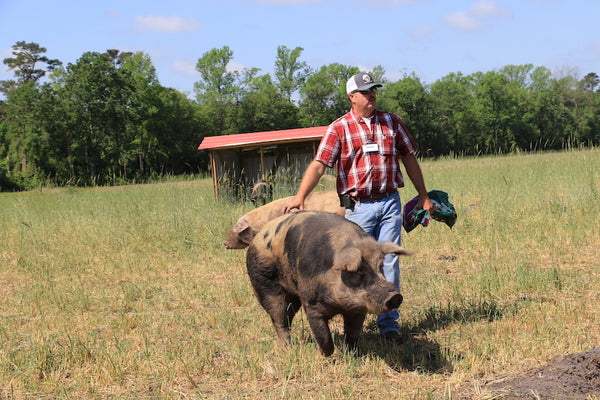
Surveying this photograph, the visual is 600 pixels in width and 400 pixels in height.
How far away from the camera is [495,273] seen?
620 centimetres

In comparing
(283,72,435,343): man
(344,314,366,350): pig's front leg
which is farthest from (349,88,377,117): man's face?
(344,314,366,350): pig's front leg

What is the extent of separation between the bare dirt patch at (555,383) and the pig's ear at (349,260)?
1055mm

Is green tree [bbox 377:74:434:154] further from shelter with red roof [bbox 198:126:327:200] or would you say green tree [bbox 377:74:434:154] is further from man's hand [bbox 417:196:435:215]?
man's hand [bbox 417:196:435:215]

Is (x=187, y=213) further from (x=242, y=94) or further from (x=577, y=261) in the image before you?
(x=242, y=94)

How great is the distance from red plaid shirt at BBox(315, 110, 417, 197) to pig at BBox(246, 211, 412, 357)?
581mm

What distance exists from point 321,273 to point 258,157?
533 inches

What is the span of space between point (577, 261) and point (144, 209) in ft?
27.9

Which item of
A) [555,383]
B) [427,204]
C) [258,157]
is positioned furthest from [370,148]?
[258,157]

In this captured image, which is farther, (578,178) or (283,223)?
(578,178)

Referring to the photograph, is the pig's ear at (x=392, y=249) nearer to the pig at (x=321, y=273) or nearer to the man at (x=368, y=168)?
the pig at (x=321, y=273)

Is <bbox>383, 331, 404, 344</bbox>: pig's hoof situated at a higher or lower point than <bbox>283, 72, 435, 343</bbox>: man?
lower

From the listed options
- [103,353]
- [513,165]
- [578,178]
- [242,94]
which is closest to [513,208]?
[578,178]

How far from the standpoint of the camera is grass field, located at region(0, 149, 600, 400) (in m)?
4.05

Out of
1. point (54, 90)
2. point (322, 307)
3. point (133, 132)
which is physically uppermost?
point (54, 90)
